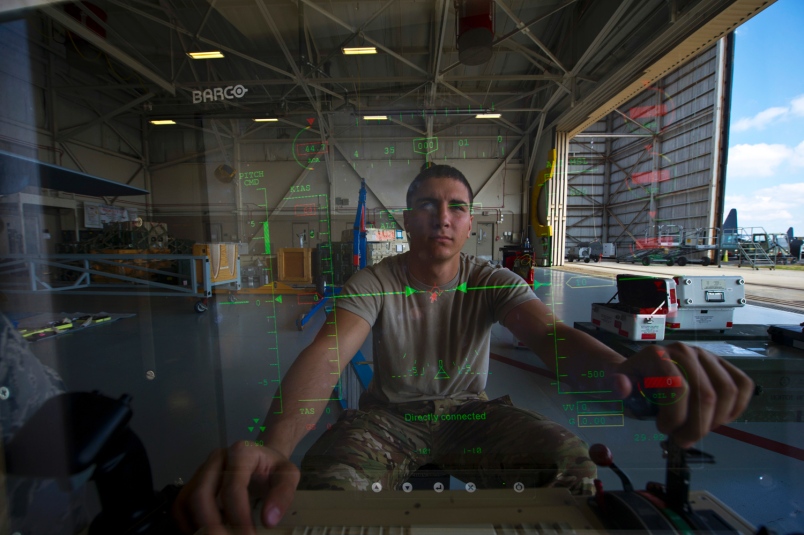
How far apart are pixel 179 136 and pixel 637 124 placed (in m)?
1.71

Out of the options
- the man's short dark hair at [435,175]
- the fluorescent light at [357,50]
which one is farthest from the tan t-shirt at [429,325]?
the fluorescent light at [357,50]

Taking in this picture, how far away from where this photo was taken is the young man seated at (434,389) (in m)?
0.53

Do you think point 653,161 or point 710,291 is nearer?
point 653,161

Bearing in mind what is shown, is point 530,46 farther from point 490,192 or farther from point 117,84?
point 117,84

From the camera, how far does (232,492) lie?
0.49m

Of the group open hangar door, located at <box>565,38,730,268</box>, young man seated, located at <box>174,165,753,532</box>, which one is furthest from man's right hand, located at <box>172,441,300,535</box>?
open hangar door, located at <box>565,38,730,268</box>

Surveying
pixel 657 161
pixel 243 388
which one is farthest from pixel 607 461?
pixel 243 388

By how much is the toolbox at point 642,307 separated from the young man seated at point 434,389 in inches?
28.9

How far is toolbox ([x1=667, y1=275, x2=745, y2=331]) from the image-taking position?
120 centimetres

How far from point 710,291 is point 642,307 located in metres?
0.27

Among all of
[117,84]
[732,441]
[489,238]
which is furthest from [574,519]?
[117,84]

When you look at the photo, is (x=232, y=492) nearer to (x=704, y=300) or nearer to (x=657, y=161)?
(x=657, y=161)

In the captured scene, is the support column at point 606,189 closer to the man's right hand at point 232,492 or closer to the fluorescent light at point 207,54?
the fluorescent light at point 207,54

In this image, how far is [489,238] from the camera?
3.34ft
